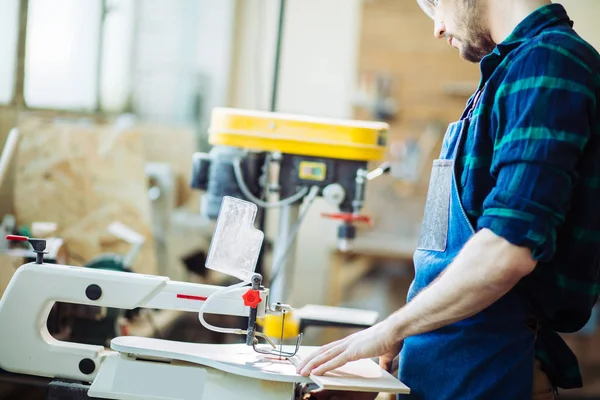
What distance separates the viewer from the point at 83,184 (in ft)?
9.69

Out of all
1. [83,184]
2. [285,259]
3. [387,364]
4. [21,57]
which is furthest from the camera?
[21,57]

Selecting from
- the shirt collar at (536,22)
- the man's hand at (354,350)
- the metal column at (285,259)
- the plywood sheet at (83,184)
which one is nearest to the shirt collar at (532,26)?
the shirt collar at (536,22)

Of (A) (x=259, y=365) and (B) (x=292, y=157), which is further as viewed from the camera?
(B) (x=292, y=157)

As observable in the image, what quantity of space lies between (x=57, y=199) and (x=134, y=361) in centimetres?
158

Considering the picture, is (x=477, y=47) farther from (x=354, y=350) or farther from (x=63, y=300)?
(x=63, y=300)

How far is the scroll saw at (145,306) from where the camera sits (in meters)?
1.39

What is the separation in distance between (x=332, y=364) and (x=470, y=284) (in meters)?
0.28

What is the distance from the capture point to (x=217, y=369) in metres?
1.39

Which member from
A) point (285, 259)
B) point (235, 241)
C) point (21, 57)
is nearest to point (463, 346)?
point (235, 241)

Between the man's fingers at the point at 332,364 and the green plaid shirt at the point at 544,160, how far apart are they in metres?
0.33

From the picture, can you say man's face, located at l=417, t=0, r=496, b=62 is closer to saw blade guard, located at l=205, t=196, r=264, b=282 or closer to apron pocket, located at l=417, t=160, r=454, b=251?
apron pocket, located at l=417, t=160, r=454, b=251

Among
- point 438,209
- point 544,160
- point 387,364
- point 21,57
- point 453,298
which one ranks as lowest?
point 387,364

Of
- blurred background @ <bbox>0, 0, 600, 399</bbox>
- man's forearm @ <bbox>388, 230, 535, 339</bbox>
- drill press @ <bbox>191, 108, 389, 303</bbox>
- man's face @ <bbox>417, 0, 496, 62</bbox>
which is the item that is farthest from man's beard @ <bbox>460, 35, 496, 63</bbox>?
blurred background @ <bbox>0, 0, 600, 399</bbox>

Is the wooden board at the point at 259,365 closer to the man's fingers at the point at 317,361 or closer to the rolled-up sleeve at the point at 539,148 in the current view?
the man's fingers at the point at 317,361
